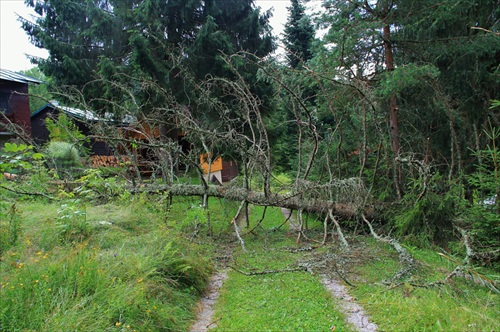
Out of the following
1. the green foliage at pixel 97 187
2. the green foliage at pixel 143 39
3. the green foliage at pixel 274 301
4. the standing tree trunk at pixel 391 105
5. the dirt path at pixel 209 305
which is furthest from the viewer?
the green foliage at pixel 143 39

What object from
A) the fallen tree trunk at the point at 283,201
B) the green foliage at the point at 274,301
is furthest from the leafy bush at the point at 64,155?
the green foliage at the point at 274,301

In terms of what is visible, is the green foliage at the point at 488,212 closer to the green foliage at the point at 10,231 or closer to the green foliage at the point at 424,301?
the green foliage at the point at 424,301

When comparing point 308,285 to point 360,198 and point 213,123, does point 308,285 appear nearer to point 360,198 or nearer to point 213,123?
point 360,198

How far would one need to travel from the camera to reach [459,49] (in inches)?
272

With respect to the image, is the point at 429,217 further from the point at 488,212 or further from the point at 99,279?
the point at 99,279

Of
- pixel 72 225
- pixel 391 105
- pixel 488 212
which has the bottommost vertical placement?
pixel 72 225

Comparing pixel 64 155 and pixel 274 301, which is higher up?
pixel 64 155

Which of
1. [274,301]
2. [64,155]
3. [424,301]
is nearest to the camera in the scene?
[424,301]

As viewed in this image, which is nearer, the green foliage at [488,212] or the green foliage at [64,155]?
the green foliage at [488,212]

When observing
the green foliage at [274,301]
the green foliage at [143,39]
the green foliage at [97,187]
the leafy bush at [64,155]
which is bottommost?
the green foliage at [274,301]

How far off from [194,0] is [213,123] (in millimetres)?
4432

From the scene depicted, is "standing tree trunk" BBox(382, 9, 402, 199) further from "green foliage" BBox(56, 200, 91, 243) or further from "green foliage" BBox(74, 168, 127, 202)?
"green foliage" BBox(56, 200, 91, 243)

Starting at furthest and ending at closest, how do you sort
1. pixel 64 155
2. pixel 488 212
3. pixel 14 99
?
pixel 14 99 → pixel 64 155 → pixel 488 212

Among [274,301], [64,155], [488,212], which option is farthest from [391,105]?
[64,155]
